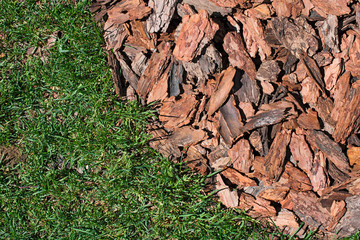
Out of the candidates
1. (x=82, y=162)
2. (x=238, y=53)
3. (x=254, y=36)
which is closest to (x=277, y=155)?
(x=238, y=53)

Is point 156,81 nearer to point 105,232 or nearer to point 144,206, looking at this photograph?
point 144,206

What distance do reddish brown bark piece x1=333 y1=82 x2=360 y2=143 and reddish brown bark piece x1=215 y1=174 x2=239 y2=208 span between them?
0.95 metres

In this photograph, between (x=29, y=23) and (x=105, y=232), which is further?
(x=29, y=23)

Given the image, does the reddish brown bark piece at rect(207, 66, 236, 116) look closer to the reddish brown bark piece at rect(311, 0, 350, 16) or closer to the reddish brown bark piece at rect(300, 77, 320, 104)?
the reddish brown bark piece at rect(300, 77, 320, 104)

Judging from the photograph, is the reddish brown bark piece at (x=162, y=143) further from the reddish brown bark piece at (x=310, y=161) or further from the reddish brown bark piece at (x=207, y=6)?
the reddish brown bark piece at (x=207, y=6)

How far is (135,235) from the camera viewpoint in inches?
113

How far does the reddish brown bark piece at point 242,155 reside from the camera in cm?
275

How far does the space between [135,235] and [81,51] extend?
171 cm

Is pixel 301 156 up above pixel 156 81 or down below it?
below

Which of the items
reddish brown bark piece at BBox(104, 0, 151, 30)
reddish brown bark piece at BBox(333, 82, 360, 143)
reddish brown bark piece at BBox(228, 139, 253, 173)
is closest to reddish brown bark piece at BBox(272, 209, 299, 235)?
reddish brown bark piece at BBox(228, 139, 253, 173)

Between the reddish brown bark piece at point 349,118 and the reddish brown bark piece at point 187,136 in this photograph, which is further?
the reddish brown bark piece at point 187,136

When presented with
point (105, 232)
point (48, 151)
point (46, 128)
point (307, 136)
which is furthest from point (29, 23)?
point (307, 136)

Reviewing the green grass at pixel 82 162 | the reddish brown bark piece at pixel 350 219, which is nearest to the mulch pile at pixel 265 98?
the reddish brown bark piece at pixel 350 219

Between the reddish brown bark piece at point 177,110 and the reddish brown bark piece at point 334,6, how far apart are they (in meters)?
1.25
